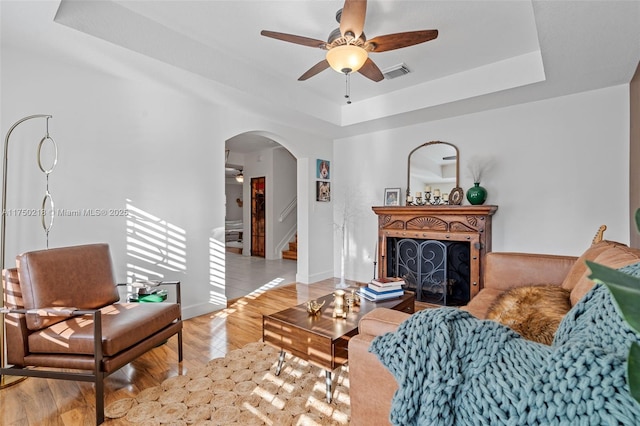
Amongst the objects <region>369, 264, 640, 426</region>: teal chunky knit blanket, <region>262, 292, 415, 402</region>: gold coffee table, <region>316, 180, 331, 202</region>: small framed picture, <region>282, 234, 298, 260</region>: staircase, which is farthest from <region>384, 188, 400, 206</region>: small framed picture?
<region>369, 264, 640, 426</region>: teal chunky knit blanket

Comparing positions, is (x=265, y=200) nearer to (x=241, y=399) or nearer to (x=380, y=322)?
(x=241, y=399)

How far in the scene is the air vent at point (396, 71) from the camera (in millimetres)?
3287

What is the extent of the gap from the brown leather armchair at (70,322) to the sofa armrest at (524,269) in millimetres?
2599

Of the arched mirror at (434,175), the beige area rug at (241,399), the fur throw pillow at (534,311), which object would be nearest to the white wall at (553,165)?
the arched mirror at (434,175)

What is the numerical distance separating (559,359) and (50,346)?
2.45 m

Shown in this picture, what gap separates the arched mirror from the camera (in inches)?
161

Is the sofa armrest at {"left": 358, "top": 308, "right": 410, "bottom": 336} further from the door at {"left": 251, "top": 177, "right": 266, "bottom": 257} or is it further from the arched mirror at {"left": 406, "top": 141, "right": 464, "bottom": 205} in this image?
the door at {"left": 251, "top": 177, "right": 266, "bottom": 257}

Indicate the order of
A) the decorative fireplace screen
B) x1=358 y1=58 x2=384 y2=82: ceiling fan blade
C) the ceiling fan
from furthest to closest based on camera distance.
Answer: the decorative fireplace screen → x1=358 y1=58 x2=384 y2=82: ceiling fan blade → the ceiling fan

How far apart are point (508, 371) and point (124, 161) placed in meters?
3.34

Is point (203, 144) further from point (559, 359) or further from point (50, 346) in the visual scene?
point (559, 359)

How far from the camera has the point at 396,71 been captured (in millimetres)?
3375

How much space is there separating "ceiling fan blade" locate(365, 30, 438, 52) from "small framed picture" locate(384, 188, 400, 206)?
2.58 meters

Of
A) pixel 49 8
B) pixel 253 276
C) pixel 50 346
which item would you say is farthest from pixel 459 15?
pixel 253 276

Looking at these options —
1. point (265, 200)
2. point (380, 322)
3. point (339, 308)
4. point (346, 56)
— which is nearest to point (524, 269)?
point (339, 308)
